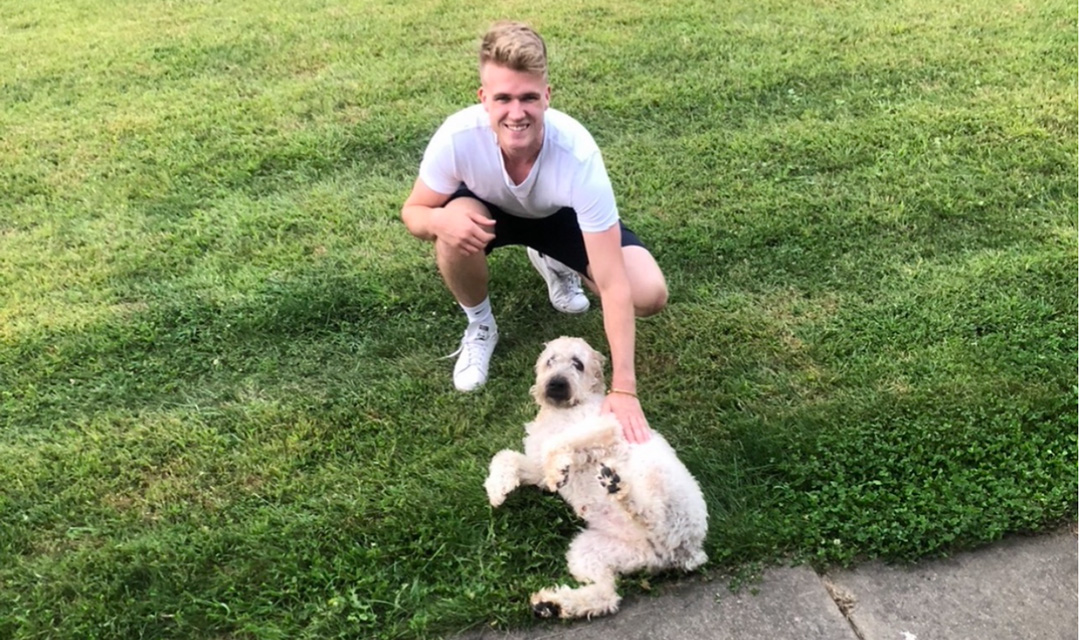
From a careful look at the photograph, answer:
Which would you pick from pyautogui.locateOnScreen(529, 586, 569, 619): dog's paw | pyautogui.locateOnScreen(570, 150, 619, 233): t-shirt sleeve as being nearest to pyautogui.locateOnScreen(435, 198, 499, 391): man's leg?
pyautogui.locateOnScreen(570, 150, 619, 233): t-shirt sleeve

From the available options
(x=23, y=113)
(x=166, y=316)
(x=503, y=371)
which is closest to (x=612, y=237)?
(x=503, y=371)

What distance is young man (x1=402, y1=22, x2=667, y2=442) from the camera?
10.2 ft

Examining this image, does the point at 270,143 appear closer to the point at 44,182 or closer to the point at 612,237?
the point at 44,182

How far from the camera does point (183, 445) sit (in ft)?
11.6

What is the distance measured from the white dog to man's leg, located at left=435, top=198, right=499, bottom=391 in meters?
0.63

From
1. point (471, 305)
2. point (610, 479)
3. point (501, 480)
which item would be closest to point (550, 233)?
point (471, 305)

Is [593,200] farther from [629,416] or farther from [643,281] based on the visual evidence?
[629,416]

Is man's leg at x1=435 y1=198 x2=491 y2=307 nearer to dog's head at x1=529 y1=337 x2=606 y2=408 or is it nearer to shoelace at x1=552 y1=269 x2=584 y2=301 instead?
shoelace at x1=552 y1=269 x2=584 y2=301

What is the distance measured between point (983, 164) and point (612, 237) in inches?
123

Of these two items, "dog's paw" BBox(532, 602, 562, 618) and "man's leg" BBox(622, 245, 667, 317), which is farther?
"man's leg" BBox(622, 245, 667, 317)

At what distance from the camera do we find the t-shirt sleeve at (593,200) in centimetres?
328

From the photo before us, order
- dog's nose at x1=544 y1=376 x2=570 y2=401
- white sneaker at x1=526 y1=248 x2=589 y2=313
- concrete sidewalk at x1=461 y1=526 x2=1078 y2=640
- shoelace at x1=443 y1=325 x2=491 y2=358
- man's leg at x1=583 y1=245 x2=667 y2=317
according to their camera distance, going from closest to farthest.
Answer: concrete sidewalk at x1=461 y1=526 x2=1078 y2=640 < dog's nose at x1=544 y1=376 x2=570 y2=401 < man's leg at x1=583 y1=245 x2=667 y2=317 < shoelace at x1=443 y1=325 x2=491 y2=358 < white sneaker at x1=526 y1=248 x2=589 y2=313

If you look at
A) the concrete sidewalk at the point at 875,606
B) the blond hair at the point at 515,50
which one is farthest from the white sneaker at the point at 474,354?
the blond hair at the point at 515,50

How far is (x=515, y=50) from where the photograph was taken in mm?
3014
